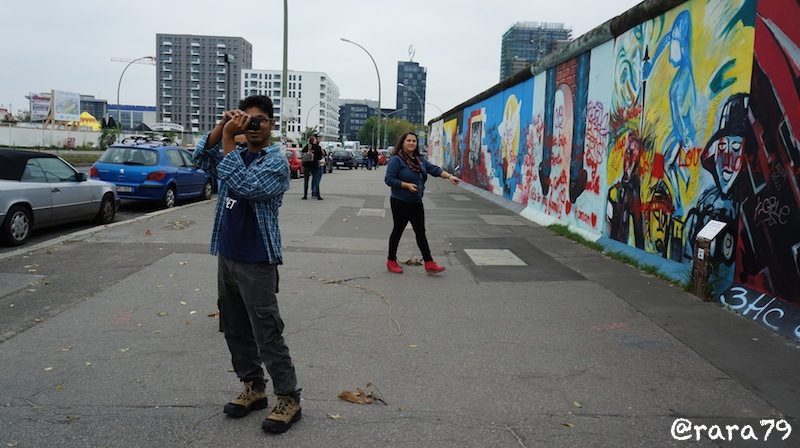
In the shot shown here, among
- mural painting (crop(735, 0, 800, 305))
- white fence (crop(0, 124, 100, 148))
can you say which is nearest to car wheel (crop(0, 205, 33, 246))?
mural painting (crop(735, 0, 800, 305))

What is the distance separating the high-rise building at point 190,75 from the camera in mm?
177250

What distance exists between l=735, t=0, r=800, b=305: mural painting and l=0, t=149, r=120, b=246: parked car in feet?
29.1

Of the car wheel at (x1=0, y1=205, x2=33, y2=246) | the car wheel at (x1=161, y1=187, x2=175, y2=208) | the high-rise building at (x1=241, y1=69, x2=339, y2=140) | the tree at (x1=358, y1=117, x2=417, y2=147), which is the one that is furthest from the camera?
the high-rise building at (x1=241, y1=69, x2=339, y2=140)

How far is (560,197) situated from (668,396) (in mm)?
8373

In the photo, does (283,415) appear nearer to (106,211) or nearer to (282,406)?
(282,406)

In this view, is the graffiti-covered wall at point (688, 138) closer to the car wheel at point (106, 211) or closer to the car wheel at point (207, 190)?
the car wheel at point (106, 211)

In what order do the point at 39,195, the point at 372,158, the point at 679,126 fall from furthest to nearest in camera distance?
1. the point at 372,158
2. the point at 39,195
3. the point at 679,126

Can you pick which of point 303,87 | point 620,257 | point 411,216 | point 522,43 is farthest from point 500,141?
point 303,87

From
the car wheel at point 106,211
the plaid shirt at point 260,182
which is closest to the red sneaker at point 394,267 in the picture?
the plaid shirt at point 260,182

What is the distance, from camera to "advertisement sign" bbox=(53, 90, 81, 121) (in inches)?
3477

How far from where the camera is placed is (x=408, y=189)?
23.9 feet

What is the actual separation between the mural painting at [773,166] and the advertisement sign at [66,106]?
9740cm

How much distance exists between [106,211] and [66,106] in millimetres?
90705

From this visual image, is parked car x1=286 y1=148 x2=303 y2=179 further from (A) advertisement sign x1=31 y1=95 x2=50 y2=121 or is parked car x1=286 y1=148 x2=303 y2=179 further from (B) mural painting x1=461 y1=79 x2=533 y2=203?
(A) advertisement sign x1=31 y1=95 x2=50 y2=121
